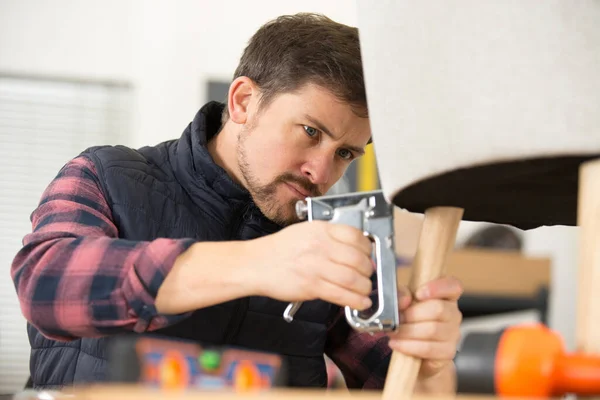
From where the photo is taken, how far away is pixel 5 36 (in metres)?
3.21

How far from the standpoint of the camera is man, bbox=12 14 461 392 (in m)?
0.80

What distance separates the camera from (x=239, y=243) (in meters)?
0.82

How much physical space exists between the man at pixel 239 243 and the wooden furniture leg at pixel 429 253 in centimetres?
1

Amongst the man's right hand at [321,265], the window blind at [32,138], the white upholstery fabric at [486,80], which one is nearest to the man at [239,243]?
the man's right hand at [321,265]

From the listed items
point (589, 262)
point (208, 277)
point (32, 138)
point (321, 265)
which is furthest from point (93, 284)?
point (32, 138)

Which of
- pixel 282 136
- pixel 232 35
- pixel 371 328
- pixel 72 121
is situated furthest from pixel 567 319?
pixel 371 328

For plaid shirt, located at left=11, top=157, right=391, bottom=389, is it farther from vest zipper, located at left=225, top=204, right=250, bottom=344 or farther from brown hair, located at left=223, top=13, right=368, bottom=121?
brown hair, located at left=223, top=13, right=368, bottom=121

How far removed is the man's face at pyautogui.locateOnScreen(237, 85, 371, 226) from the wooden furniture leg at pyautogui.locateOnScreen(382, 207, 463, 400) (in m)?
0.39

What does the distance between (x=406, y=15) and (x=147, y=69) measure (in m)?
2.71

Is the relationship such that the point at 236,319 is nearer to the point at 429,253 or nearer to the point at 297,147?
the point at 297,147

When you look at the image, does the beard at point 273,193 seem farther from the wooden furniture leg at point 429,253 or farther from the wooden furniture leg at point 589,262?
the wooden furniture leg at point 589,262

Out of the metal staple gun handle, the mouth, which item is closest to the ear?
the mouth

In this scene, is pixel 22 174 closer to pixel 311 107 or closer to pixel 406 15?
pixel 311 107

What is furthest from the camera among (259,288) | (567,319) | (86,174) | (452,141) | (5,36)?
(567,319)
